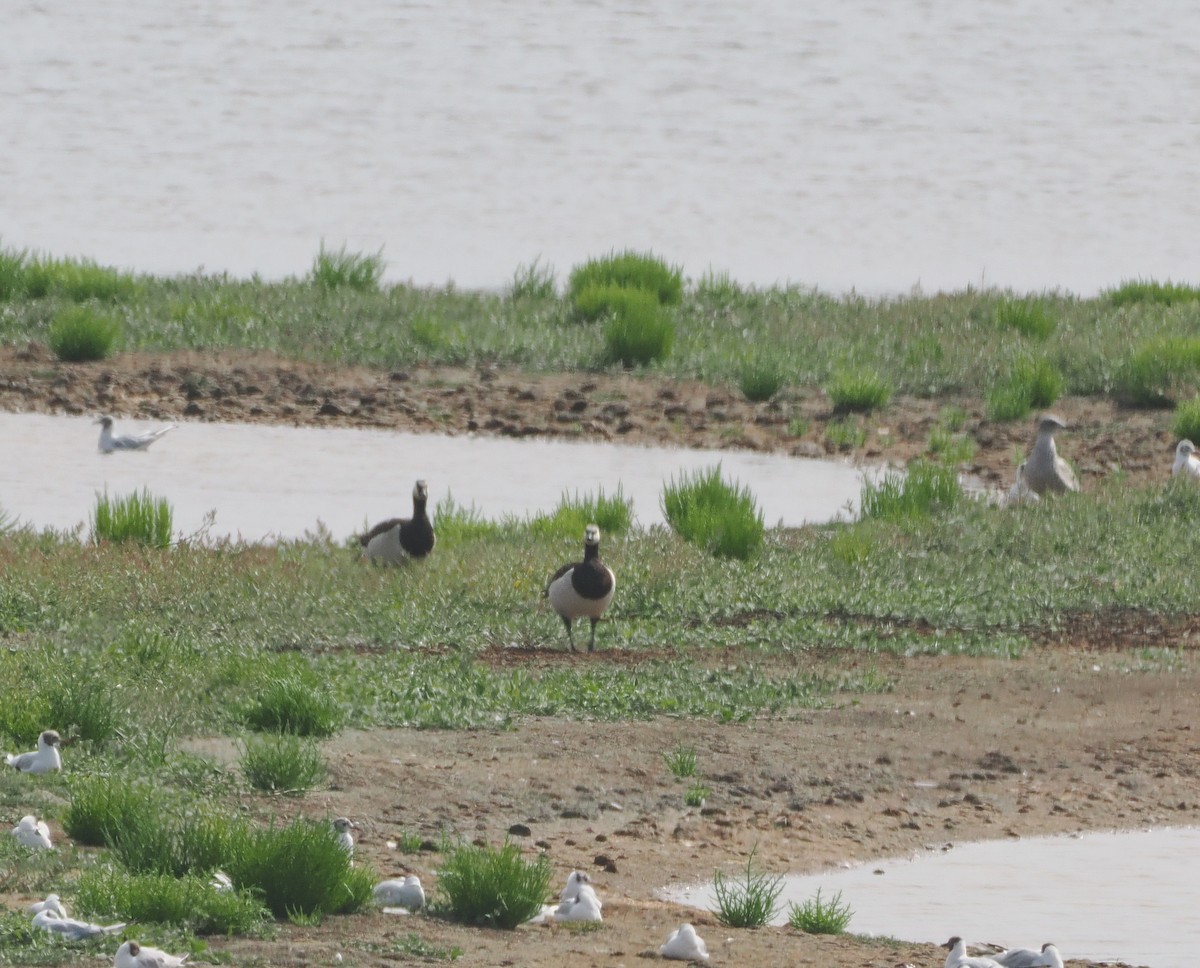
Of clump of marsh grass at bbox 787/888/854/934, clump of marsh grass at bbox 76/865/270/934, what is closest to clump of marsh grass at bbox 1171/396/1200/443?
clump of marsh grass at bbox 787/888/854/934

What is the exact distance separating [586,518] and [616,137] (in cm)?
2289

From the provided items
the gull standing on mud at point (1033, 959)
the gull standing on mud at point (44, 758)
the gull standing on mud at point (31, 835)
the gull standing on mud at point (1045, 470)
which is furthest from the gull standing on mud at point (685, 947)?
the gull standing on mud at point (1045, 470)

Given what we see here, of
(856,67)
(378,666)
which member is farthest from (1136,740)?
(856,67)

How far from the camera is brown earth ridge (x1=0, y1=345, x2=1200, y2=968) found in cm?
696

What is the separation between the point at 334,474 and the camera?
16.7 m

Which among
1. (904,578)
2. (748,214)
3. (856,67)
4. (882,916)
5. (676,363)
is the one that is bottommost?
(882,916)

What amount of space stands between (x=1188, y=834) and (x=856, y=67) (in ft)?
120

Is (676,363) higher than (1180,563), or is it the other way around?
(676,363)

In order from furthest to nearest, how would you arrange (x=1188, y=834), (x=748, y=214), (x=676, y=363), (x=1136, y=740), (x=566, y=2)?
1. (x=566, y=2)
2. (x=748, y=214)
3. (x=676, y=363)
4. (x=1136, y=740)
5. (x=1188, y=834)

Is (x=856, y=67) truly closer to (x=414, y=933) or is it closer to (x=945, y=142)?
(x=945, y=142)

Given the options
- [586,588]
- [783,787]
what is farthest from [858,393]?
[783,787]

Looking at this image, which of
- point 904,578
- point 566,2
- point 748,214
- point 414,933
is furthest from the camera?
point 566,2

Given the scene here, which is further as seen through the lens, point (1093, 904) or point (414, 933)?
point (1093, 904)

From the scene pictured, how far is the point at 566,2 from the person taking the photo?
49500 mm
